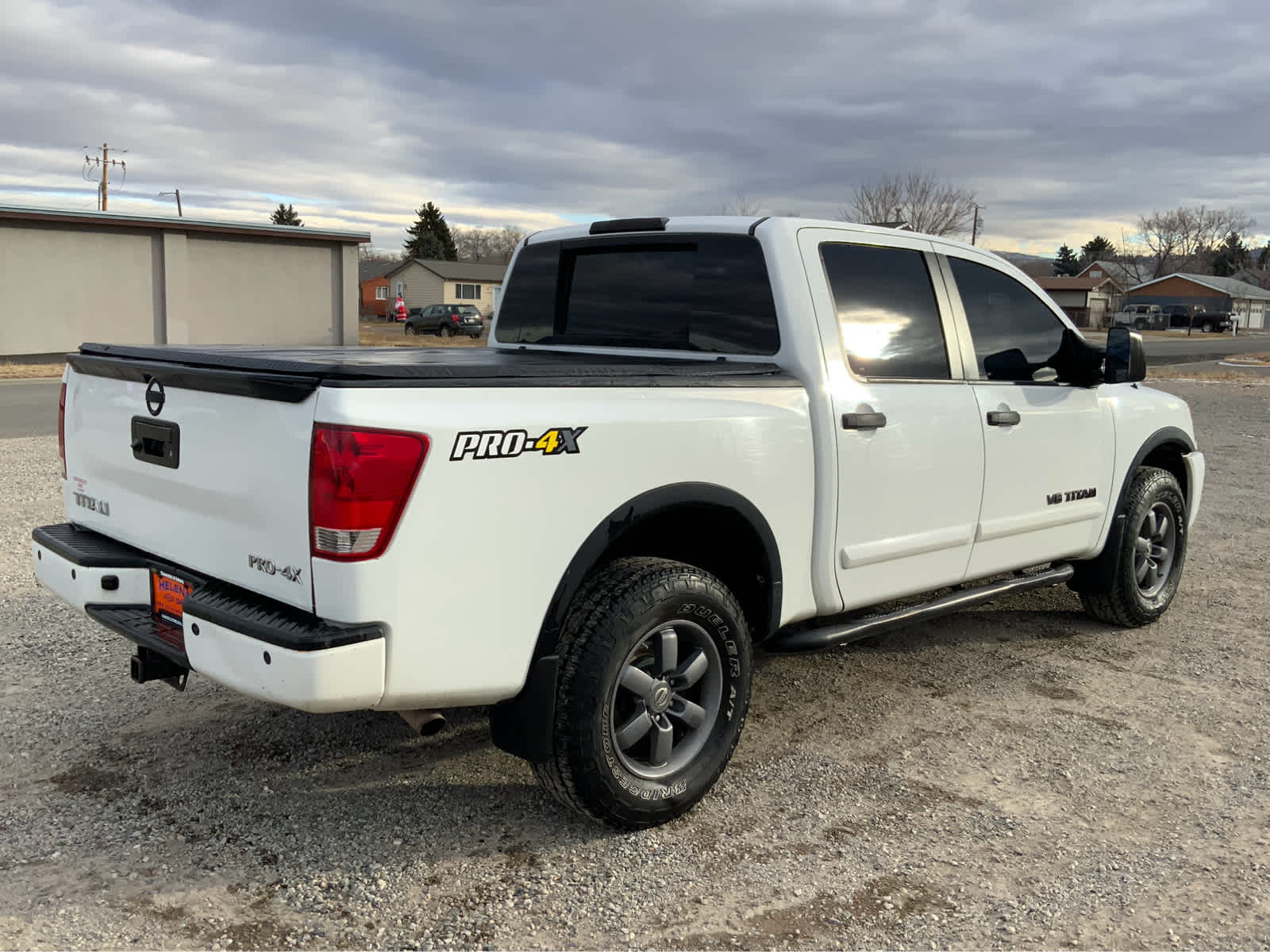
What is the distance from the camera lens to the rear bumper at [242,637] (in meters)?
2.71

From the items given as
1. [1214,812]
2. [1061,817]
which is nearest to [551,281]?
[1061,817]

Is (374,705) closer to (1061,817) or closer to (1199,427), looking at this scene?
(1061,817)

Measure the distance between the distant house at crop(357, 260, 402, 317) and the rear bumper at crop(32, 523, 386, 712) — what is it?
2746 inches

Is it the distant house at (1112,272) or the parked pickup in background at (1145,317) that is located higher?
the distant house at (1112,272)

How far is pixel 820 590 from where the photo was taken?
396 cm

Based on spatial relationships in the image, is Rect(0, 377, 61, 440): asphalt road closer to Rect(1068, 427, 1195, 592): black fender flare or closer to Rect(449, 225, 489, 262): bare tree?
Rect(1068, 427, 1195, 592): black fender flare

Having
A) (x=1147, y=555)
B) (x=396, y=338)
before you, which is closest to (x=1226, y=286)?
(x=396, y=338)

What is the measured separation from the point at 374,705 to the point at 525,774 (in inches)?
46.0

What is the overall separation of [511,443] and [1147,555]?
13.9 ft

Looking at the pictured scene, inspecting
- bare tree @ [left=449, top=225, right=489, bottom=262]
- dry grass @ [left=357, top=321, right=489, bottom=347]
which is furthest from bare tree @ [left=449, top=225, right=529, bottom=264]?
dry grass @ [left=357, top=321, right=489, bottom=347]

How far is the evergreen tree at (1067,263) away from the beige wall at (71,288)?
11633 centimetres

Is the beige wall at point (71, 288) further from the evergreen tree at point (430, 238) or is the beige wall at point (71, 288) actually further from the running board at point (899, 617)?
the evergreen tree at point (430, 238)

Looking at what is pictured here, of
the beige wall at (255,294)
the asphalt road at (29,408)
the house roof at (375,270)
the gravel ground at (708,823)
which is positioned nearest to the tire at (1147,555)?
the gravel ground at (708,823)

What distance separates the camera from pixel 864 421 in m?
3.94
